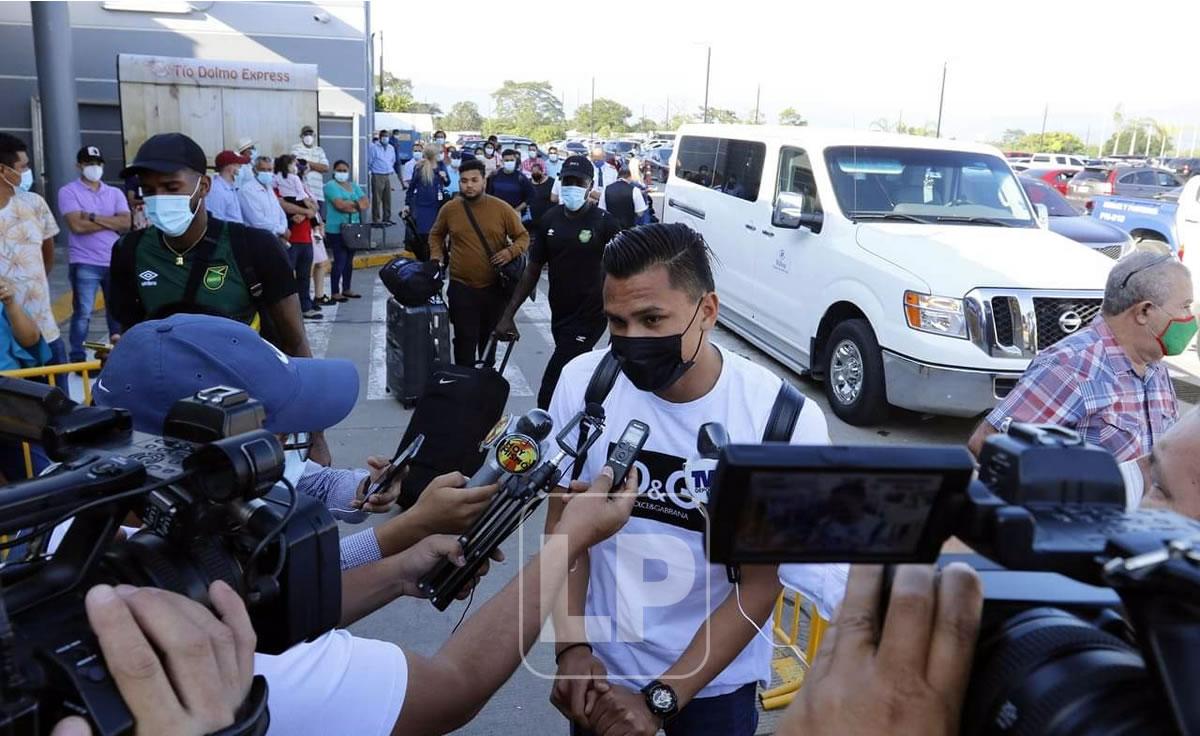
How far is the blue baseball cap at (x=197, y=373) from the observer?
180 centimetres

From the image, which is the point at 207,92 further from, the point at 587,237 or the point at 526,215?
the point at 587,237

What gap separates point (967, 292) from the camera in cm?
629

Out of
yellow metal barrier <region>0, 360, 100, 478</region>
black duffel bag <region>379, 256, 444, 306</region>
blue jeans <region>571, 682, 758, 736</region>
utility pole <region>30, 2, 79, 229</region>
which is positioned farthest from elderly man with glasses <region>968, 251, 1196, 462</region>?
utility pole <region>30, 2, 79, 229</region>

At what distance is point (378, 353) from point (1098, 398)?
7.13m

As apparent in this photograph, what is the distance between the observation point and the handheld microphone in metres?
1.94

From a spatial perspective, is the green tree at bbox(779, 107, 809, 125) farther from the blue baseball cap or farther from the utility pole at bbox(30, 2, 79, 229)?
the blue baseball cap

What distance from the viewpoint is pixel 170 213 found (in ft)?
11.6

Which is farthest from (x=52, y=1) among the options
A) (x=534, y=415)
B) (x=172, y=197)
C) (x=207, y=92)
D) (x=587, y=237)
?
(x=534, y=415)

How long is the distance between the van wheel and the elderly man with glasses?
351 centimetres

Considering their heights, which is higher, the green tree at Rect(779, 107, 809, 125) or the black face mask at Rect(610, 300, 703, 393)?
the green tree at Rect(779, 107, 809, 125)

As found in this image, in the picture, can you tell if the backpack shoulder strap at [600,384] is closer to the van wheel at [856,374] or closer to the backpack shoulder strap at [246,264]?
the backpack shoulder strap at [246,264]

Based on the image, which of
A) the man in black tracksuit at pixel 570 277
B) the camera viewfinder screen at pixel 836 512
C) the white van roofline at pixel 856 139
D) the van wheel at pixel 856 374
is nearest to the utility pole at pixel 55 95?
the man in black tracksuit at pixel 570 277

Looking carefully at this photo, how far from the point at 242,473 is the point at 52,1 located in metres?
13.9

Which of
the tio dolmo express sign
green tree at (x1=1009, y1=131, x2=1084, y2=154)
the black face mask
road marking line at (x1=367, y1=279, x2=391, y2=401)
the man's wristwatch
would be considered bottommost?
road marking line at (x1=367, y1=279, x2=391, y2=401)
